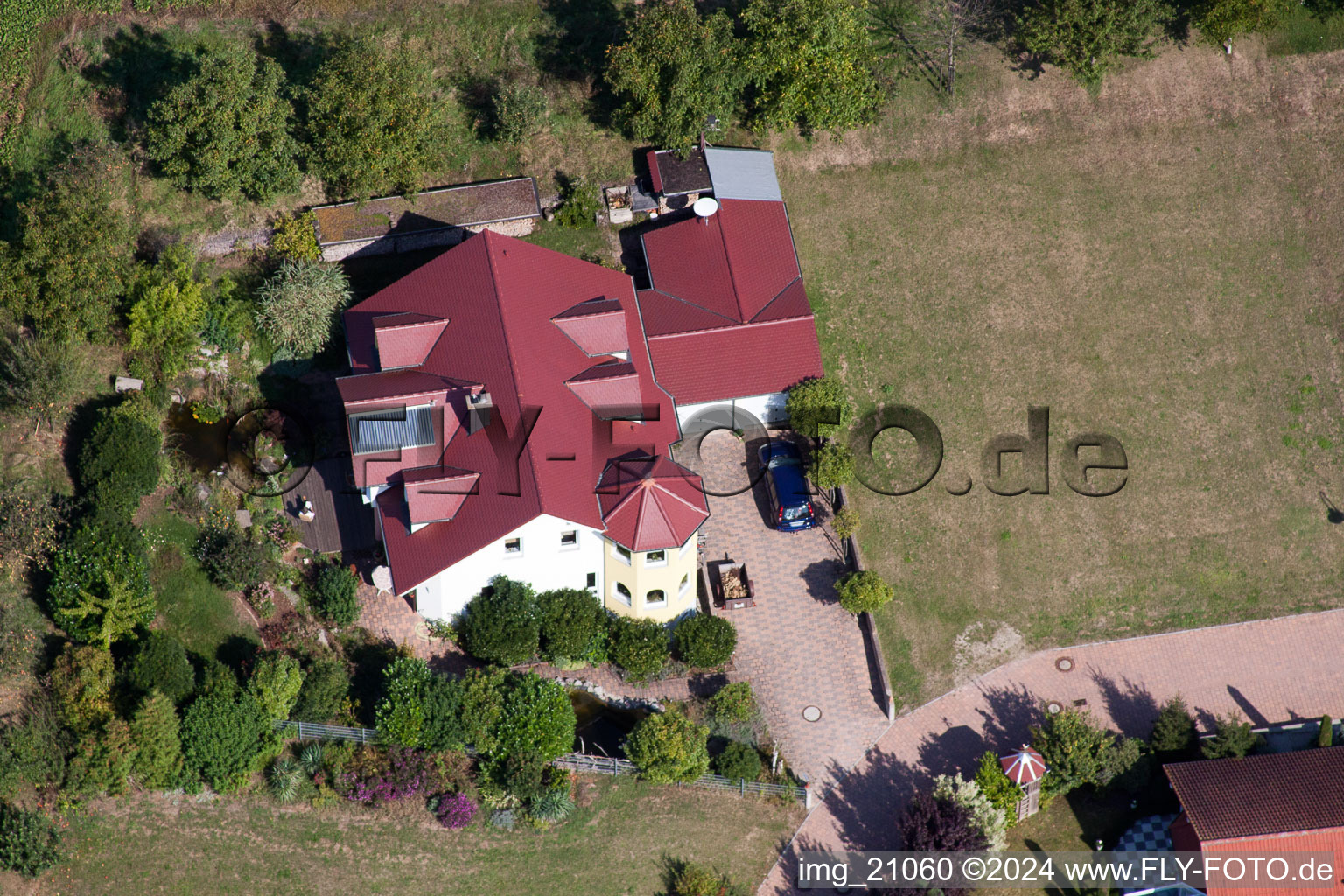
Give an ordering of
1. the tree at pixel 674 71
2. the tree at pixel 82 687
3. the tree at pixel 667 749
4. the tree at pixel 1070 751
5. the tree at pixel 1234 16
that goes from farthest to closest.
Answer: the tree at pixel 1234 16, the tree at pixel 674 71, the tree at pixel 1070 751, the tree at pixel 667 749, the tree at pixel 82 687

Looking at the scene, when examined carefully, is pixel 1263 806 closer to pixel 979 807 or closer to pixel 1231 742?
pixel 1231 742

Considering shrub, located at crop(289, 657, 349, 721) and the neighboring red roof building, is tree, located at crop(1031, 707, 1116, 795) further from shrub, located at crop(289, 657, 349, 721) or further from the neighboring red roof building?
shrub, located at crop(289, 657, 349, 721)

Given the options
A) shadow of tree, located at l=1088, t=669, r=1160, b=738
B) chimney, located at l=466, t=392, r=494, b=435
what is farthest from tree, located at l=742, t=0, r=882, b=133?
shadow of tree, located at l=1088, t=669, r=1160, b=738

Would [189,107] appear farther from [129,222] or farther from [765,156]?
[765,156]

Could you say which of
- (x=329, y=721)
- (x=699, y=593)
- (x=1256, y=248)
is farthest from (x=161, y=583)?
(x=1256, y=248)

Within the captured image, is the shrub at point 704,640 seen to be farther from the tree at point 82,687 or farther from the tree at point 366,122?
the tree at point 366,122

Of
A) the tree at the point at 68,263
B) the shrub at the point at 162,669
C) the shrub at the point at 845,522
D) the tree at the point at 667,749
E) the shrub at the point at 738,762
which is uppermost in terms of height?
the tree at the point at 68,263

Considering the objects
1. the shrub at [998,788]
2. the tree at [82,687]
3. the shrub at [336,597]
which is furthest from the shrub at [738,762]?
the tree at [82,687]
